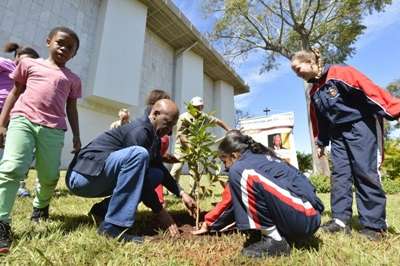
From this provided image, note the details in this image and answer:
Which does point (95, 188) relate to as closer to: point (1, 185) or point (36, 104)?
point (1, 185)

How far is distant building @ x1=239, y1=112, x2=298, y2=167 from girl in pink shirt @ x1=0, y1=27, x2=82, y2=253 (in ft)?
17.7

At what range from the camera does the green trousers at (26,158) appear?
1671 millimetres

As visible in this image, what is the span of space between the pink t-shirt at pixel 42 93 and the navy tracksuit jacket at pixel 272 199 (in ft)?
4.26

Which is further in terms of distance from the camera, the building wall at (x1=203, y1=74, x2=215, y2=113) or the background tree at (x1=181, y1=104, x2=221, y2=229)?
the building wall at (x1=203, y1=74, x2=215, y2=113)

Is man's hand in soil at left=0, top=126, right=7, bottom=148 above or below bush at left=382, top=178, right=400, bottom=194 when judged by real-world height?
above

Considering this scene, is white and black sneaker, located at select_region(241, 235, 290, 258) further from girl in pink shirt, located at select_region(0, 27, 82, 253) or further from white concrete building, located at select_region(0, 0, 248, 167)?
white concrete building, located at select_region(0, 0, 248, 167)

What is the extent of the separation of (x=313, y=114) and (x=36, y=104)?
2324 mm

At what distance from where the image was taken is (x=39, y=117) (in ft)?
6.35

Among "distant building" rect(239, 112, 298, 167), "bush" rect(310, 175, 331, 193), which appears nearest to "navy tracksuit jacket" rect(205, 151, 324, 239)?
"distant building" rect(239, 112, 298, 167)

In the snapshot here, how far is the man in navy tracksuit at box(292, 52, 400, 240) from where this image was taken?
7.07ft

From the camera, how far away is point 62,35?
2094 mm

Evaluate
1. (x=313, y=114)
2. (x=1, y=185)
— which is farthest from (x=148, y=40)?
(x=1, y=185)

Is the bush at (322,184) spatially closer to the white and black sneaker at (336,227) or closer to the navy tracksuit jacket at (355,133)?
the navy tracksuit jacket at (355,133)

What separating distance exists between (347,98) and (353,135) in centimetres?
31
